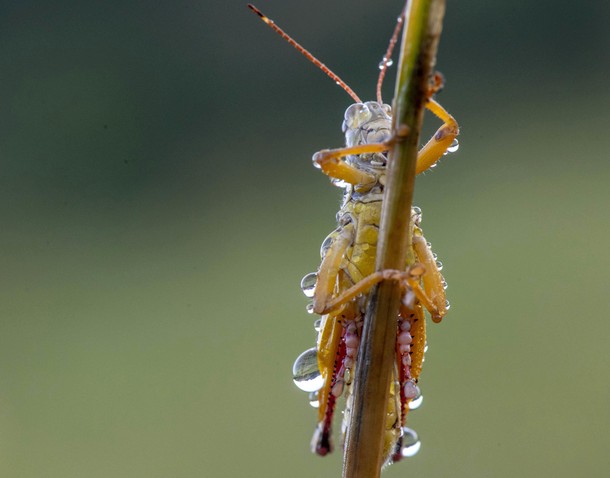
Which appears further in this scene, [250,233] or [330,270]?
[250,233]

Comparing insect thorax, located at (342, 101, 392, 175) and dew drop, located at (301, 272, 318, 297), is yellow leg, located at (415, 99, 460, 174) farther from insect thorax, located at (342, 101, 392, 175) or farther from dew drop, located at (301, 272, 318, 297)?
dew drop, located at (301, 272, 318, 297)

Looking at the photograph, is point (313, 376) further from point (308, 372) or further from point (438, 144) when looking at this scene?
point (438, 144)

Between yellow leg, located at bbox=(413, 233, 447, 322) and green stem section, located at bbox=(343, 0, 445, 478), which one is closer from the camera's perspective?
green stem section, located at bbox=(343, 0, 445, 478)

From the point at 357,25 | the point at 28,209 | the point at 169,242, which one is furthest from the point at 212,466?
the point at 357,25

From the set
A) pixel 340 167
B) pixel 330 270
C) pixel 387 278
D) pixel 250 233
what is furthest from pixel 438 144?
pixel 250 233

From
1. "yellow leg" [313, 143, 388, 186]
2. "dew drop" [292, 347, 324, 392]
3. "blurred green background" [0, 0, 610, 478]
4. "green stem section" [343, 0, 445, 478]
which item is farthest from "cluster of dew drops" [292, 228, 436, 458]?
"blurred green background" [0, 0, 610, 478]
